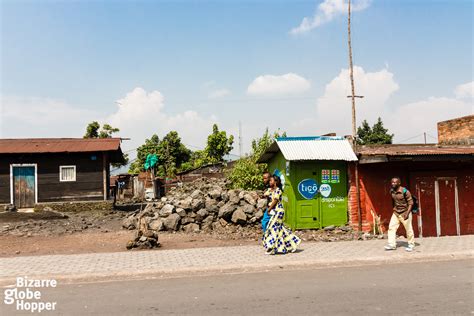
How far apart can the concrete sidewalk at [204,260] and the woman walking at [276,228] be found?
246mm

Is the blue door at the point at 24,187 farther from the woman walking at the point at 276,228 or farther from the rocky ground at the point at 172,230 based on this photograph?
the woman walking at the point at 276,228

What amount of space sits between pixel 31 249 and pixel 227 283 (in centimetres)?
696

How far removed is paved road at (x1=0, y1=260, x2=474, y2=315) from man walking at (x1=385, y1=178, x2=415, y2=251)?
1403 millimetres

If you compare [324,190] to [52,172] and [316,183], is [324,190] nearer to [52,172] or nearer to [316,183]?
[316,183]

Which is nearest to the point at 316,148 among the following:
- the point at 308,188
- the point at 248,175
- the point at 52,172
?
the point at 308,188

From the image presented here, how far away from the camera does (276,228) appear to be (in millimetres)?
8516

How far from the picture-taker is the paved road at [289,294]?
15.8ft

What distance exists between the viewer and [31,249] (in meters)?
10.3

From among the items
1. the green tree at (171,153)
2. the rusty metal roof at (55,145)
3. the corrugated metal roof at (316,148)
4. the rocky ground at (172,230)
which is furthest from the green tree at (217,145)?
the corrugated metal roof at (316,148)

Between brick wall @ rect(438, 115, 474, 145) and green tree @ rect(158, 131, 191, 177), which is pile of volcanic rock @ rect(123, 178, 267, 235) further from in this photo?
green tree @ rect(158, 131, 191, 177)

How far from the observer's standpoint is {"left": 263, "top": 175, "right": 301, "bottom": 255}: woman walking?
845 centimetres

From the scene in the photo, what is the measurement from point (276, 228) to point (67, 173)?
52.9 ft

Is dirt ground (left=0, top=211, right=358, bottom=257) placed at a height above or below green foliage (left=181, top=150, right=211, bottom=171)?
below

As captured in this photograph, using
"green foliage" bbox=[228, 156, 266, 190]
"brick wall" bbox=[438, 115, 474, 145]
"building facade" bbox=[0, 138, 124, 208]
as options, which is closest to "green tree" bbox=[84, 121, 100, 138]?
"building facade" bbox=[0, 138, 124, 208]
